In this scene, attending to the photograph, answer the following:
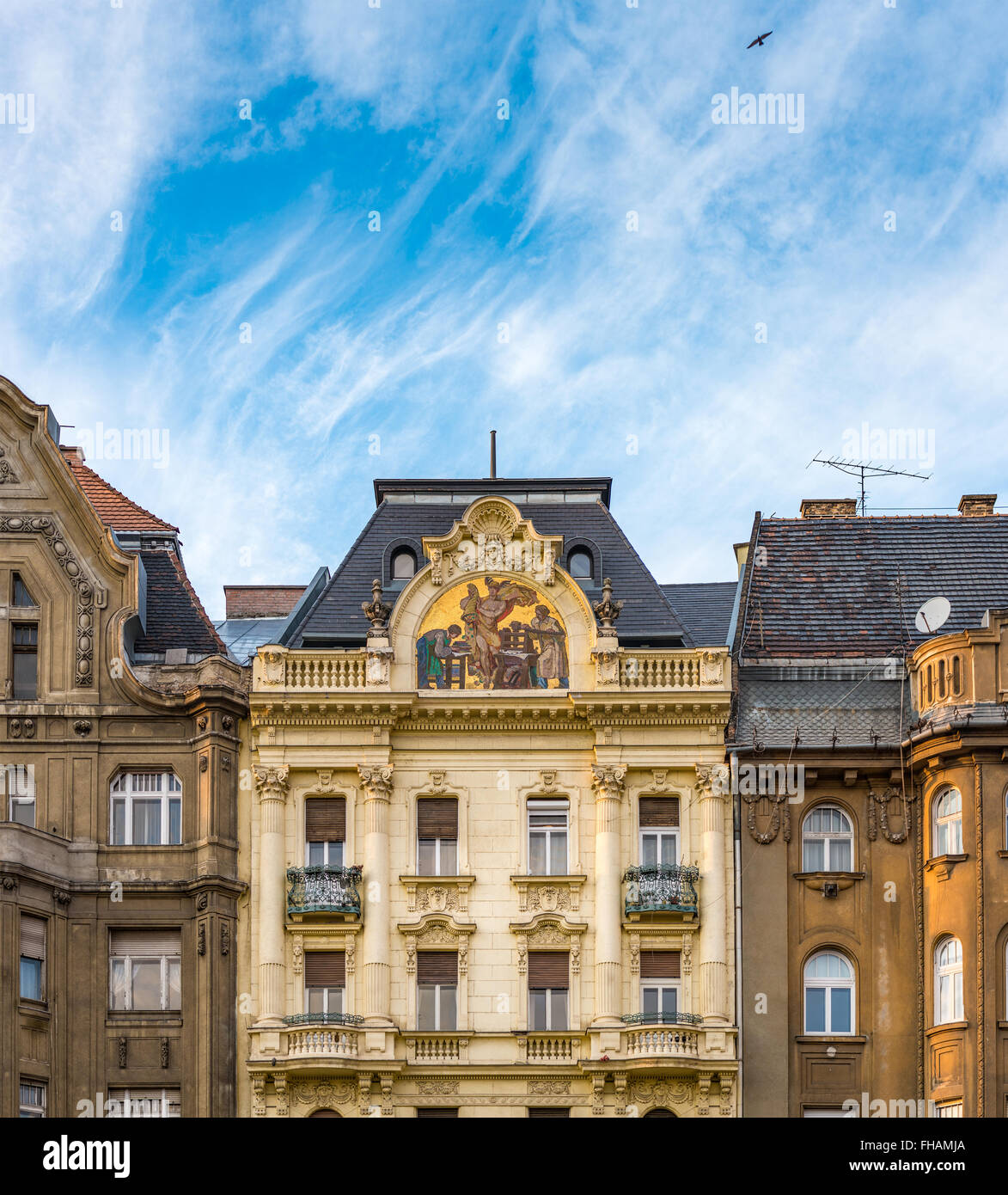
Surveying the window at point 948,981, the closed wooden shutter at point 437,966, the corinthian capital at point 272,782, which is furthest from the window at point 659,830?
the corinthian capital at point 272,782

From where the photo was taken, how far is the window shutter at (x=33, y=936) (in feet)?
175

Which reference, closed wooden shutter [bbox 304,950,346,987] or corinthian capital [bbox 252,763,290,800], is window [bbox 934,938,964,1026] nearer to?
closed wooden shutter [bbox 304,950,346,987]

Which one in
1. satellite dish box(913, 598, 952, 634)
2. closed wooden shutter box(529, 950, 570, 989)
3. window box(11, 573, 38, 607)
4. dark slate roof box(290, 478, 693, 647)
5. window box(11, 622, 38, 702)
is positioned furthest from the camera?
satellite dish box(913, 598, 952, 634)

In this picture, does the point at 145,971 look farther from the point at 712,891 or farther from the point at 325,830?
the point at 712,891

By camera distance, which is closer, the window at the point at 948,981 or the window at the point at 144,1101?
the window at the point at 948,981

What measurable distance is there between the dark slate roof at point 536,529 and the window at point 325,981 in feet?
24.8

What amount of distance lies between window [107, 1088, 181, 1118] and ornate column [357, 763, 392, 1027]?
15.0 feet

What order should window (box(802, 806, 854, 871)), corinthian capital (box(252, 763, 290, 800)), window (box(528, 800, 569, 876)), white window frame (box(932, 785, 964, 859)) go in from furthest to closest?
window (box(528, 800, 569, 876)) → corinthian capital (box(252, 763, 290, 800)) → window (box(802, 806, 854, 871)) → white window frame (box(932, 785, 964, 859))

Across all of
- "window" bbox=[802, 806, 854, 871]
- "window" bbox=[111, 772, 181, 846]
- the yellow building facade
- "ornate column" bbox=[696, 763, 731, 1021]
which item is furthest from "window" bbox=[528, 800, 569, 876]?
"window" bbox=[111, 772, 181, 846]

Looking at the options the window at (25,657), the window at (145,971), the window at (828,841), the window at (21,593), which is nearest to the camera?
the window at (145,971)

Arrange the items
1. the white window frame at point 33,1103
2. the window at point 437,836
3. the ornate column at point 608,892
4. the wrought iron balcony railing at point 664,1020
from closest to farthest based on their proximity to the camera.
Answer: the white window frame at point 33,1103, the wrought iron balcony railing at point 664,1020, the ornate column at point 608,892, the window at point 437,836

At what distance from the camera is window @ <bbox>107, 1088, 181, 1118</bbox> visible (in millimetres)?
53000

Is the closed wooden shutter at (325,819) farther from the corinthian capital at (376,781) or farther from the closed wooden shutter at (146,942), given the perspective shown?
the closed wooden shutter at (146,942)

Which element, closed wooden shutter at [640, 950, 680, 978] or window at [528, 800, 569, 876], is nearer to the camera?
closed wooden shutter at [640, 950, 680, 978]
